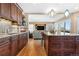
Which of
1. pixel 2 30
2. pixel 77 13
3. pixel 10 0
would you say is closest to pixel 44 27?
pixel 77 13

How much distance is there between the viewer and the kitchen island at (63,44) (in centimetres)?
428

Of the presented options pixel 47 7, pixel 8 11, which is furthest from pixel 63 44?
pixel 47 7

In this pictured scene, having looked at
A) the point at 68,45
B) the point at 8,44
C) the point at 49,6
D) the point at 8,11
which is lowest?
the point at 68,45

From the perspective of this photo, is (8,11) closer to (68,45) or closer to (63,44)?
(63,44)

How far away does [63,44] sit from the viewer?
4297 mm

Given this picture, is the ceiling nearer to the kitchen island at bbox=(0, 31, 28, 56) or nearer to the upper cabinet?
the upper cabinet

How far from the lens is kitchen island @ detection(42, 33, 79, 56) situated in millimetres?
4277

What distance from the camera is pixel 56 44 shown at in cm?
432

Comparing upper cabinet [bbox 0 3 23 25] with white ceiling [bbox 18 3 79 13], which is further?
white ceiling [bbox 18 3 79 13]

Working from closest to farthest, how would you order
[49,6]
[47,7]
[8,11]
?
[8,11] → [49,6] → [47,7]

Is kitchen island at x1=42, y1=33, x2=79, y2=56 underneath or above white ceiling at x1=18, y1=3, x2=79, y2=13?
underneath

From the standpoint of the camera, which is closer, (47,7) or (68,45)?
(68,45)

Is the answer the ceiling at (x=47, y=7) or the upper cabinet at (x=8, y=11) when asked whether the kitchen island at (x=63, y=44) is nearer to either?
the upper cabinet at (x=8, y=11)

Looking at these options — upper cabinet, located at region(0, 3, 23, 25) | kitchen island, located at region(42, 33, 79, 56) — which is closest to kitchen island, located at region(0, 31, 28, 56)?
upper cabinet, located at region(0, 3, 23, 25)
